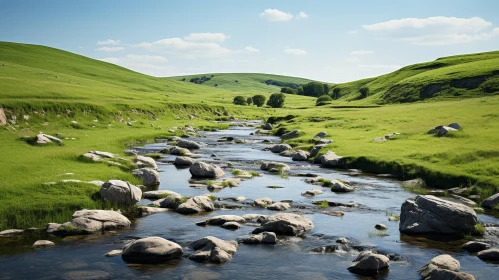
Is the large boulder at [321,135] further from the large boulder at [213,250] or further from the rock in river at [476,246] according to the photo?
the large boulder at [213,250]

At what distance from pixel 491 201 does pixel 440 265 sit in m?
14.5

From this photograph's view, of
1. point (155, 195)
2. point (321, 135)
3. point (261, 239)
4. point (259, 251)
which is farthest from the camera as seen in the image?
point (321, 135)

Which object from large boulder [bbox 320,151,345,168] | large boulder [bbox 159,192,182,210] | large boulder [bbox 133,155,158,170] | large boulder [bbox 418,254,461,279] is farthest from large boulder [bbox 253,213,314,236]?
large boulder [bbox 320,151,345,168]

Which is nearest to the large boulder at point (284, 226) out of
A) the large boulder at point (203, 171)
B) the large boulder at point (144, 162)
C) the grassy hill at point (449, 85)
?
the large boulder at point (203, 171)

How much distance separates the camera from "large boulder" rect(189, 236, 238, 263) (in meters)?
21.0

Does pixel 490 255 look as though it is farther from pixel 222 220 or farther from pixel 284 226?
pixel 222 220

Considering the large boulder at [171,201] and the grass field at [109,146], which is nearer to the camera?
the grass field at [109,146]

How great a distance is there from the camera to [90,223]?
24.6m

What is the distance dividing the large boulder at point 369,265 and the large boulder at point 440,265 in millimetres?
1719

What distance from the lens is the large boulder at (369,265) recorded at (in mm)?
19884

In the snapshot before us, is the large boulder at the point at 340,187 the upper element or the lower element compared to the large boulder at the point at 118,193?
lower

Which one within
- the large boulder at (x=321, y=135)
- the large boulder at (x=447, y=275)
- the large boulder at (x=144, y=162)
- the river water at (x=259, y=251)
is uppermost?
the large boulder at (x=321, y=135)

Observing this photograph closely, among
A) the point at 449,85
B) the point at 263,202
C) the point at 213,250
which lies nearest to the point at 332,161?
the point at 263,202

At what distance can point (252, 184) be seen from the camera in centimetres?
3934
